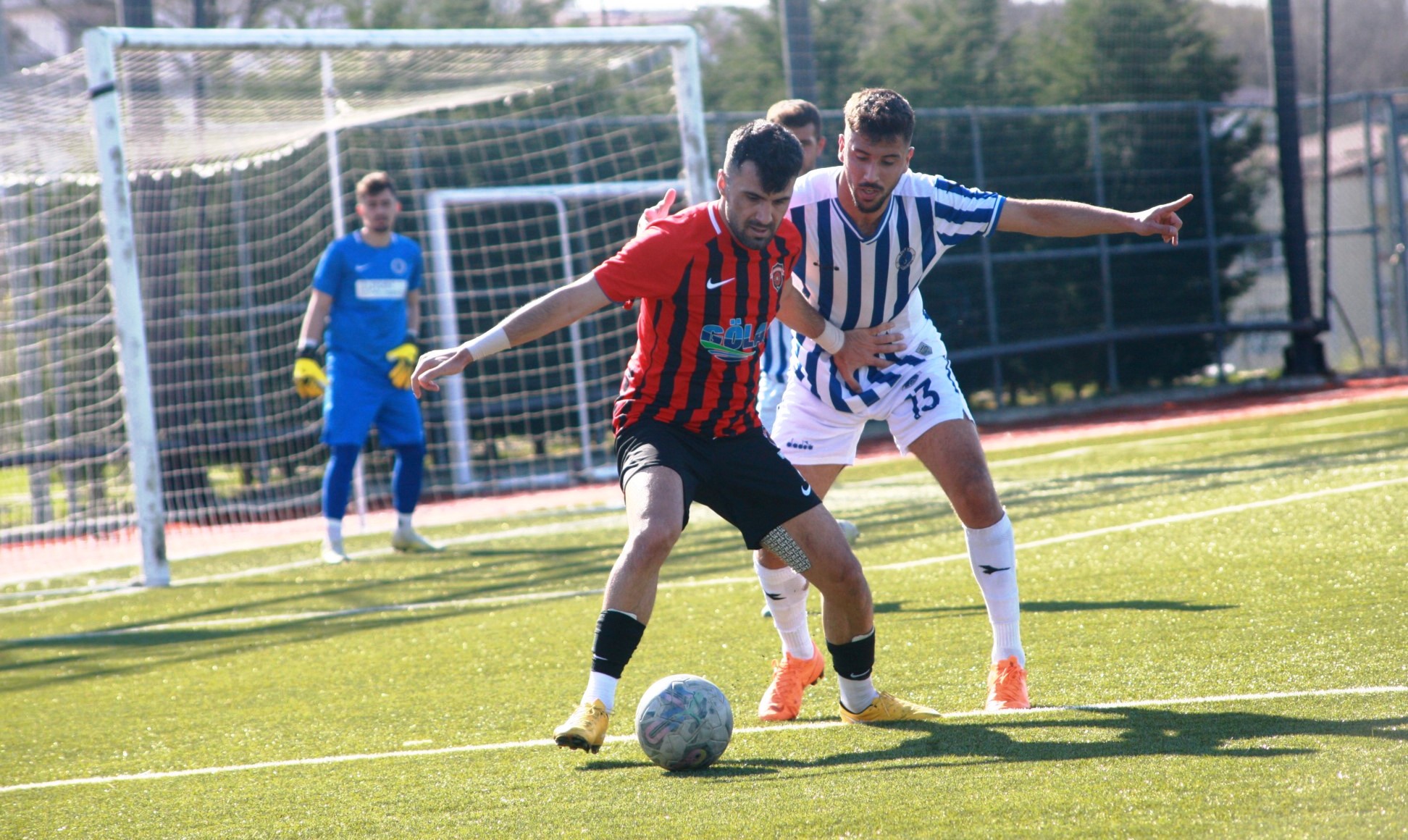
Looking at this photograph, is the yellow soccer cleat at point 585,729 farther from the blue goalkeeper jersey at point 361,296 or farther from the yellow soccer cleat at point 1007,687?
the blue goalkeeper jersey at point 361,296

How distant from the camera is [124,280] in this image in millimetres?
8500

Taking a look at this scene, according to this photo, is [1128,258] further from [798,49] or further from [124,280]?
[124,280]

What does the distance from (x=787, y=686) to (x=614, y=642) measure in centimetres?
77

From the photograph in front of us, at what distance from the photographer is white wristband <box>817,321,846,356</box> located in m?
4.30

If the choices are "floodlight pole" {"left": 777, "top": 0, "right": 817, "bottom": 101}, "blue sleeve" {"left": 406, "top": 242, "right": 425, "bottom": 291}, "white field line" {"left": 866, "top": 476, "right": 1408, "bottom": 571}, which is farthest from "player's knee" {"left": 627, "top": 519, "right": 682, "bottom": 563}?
"floodlight pole" {"left": 777, "top": 0, "right": 817, "bottom": 101}

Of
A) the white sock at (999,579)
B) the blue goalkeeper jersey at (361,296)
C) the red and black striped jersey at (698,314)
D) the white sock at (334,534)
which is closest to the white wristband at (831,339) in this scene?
the red and black striped jersey at (698,314)

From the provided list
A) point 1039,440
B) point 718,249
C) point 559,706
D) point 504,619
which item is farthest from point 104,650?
point 1039,440

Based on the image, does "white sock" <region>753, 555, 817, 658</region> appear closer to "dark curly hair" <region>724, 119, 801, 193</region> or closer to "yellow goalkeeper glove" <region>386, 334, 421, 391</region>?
"dark curly hair" <region>724, 119, 801, 193</region>

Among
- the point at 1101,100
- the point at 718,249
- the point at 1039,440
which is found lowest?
the point at 1039,440

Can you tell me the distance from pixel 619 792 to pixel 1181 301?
17.7 m

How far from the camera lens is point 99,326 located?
44.8 feet

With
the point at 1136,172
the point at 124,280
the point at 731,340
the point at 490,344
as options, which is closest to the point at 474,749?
the point at 490,344

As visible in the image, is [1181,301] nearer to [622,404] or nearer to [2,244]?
[2,244]

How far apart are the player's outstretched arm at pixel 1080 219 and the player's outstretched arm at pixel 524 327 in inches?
53.2
